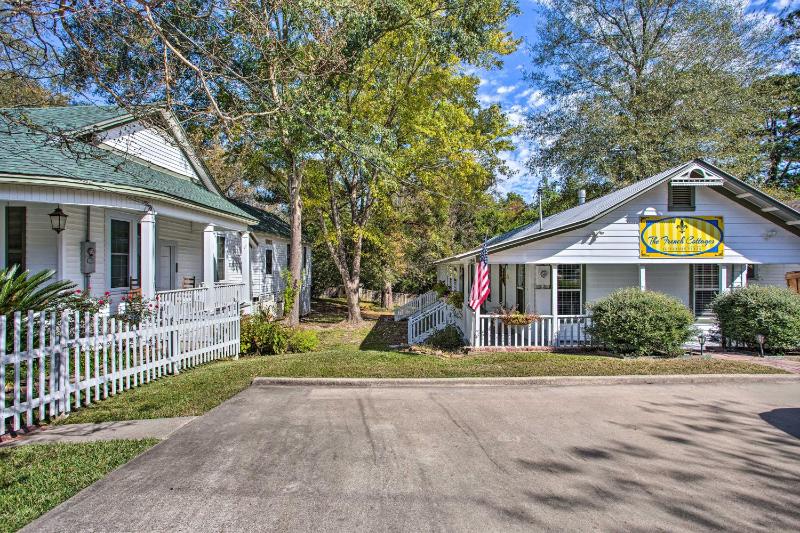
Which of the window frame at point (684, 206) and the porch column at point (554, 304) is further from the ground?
the window frame at point (684, 206)

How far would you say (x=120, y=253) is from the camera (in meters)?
12.1

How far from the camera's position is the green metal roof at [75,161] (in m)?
8.82

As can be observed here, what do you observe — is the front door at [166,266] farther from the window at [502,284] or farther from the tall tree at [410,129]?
the window at [502,284]

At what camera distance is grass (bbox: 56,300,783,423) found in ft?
20.8

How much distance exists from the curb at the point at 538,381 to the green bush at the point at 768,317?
2.69m

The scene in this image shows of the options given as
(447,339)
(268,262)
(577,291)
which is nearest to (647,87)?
(577,291)

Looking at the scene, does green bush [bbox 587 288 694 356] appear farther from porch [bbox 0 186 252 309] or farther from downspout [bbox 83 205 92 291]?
downspout [bbox 83 205 92 291]

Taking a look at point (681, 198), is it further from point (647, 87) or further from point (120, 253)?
point (120, 253)

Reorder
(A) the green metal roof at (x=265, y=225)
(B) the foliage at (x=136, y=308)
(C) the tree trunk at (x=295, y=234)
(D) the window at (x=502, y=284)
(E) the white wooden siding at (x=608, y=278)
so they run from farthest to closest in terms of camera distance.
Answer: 1. (A) the green metal roof at (x=265, y=225)
2. (C) the tree trunk at (x=295, y=234)
3. (D) the window at (x=502, y=284)
4. (E) the white wooden siding at (x=608, y=278)
5. (B) the foliage at (x=136, y=308)

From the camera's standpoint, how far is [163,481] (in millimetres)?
4043

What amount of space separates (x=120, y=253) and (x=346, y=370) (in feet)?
26.2

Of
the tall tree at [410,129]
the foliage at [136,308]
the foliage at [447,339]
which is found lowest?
the foliage at [447,339]

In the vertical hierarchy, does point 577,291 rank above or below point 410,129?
below

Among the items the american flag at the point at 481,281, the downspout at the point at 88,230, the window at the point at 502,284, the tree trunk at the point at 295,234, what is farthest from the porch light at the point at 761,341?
the downspout at the point at 88,230
